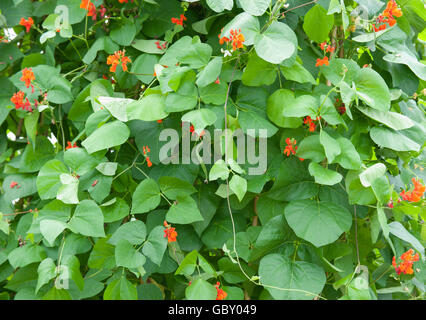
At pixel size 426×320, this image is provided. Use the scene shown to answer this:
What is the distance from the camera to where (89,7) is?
3.77ft

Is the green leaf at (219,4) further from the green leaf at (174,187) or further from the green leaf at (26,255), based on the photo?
the green leaf at (26,255)

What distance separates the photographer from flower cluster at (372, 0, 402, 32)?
1.01m

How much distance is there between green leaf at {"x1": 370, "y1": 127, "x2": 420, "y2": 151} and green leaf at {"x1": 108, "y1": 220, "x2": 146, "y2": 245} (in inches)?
22.0

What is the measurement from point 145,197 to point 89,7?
50 centimetres

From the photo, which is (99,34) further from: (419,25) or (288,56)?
(419,25)

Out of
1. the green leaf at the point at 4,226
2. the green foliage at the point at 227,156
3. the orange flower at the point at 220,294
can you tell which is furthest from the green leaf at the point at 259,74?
the green leaf at the point at 4,226

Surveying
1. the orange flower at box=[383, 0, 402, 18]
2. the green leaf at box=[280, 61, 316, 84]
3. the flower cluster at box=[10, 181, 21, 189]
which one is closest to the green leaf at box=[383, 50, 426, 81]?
the orange flower at box=[383, 0, 402, 18]

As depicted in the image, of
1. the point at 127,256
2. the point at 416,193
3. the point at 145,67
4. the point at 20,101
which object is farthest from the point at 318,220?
the point at 20,101

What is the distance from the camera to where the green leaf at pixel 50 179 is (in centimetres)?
109

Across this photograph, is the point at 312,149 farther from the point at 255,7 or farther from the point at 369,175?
the point at 255,7

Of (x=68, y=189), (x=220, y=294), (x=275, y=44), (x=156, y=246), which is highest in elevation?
(x=275, y=44)

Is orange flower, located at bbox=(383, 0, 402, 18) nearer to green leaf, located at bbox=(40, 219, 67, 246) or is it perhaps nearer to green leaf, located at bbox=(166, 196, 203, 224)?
green leaf, located at bbox=(166, 196, 203, 224)

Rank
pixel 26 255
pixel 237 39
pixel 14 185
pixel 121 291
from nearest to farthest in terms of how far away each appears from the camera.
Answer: pixel 237 39 → pixel 121 291 → pixel 26 255 → pixel 14 185
